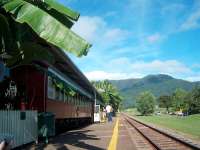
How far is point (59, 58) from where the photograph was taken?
67.2ft

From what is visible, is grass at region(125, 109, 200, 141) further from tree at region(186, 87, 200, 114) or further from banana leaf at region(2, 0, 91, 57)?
tree at region(186, 87, 200, 114)

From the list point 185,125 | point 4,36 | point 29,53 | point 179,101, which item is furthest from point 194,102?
point 4,36

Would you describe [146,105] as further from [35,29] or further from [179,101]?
[35,29]

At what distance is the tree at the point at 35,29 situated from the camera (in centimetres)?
971

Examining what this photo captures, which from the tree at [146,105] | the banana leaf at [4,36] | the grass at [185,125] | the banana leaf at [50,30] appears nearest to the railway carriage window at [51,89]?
the grass at [185,125]

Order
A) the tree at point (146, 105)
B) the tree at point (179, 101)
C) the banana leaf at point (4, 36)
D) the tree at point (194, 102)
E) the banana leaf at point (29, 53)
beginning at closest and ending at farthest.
→ the banana leaf at point (4, 36) < the banana leaf at point (29, 53) < the tree at point (194, 102) < the tree at point (179, 101) < the tree at point (146, 105)

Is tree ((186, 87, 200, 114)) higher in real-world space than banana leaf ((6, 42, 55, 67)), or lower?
higher

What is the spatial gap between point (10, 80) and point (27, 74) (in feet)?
5.43

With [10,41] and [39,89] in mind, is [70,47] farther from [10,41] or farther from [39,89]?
[39,89]

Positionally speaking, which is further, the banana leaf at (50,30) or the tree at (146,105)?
the tree at (146,105)

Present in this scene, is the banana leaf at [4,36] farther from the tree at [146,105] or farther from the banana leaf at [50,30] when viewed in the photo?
the tree at [146,105]

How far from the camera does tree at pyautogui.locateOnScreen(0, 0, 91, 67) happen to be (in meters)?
9.71

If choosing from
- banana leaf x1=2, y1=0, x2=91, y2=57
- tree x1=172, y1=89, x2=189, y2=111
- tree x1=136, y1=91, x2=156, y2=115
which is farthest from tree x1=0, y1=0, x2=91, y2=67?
tree x1=136, y1=91, x2=156, y2=115

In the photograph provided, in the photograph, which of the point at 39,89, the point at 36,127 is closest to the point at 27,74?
the point at 39,89
